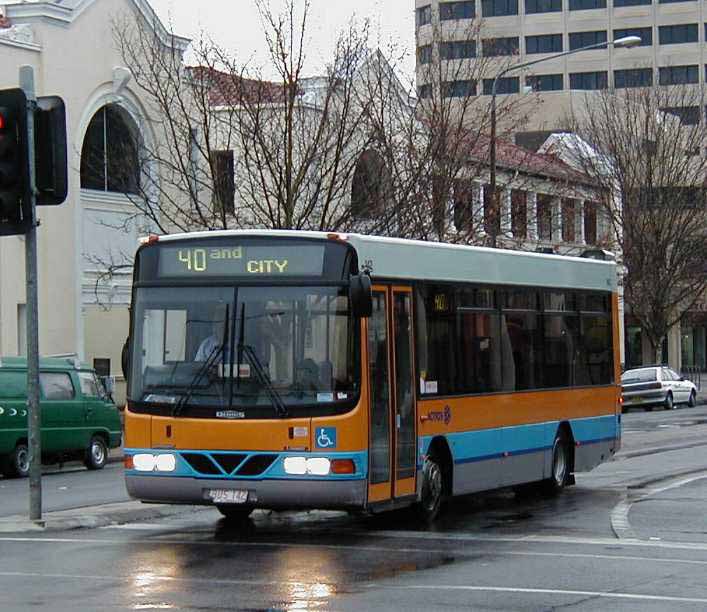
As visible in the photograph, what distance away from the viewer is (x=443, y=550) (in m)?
14.0

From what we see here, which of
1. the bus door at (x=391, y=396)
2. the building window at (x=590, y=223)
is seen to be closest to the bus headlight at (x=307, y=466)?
the bus door at (x=391, y=396)

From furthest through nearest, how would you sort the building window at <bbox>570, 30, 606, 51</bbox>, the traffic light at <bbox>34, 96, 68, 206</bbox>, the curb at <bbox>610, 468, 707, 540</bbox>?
1. the building window at <bbox>570, 30, 606, 51</bbox>
2. the traffic light at <bbox>34, 96, 68, 206</bbox>
3. the curb at <bbox>610, 468, 707, 540</bbox>

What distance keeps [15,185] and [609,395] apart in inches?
355

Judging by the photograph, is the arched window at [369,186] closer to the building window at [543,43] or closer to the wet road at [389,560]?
the wet road at [389,560]

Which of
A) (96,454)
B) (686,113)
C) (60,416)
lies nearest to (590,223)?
(686,113)

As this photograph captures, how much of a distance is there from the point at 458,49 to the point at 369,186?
5.53m

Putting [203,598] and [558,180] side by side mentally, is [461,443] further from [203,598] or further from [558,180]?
[558,180]

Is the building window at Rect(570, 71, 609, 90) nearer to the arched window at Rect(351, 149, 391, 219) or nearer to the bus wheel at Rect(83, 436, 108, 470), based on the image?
the arched window at Rect(351, 149, 391, 219)

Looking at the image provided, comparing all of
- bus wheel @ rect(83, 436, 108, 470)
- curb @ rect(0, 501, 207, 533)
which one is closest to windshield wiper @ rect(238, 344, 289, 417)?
curb @ rect(0, 501, 207, 533)

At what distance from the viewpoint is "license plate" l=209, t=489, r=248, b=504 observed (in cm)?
1441

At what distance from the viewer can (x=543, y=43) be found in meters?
106

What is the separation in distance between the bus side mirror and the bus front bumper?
1560 mm

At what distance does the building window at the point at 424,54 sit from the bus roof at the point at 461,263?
18102mm

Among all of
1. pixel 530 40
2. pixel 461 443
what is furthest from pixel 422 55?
pixel 530 40
